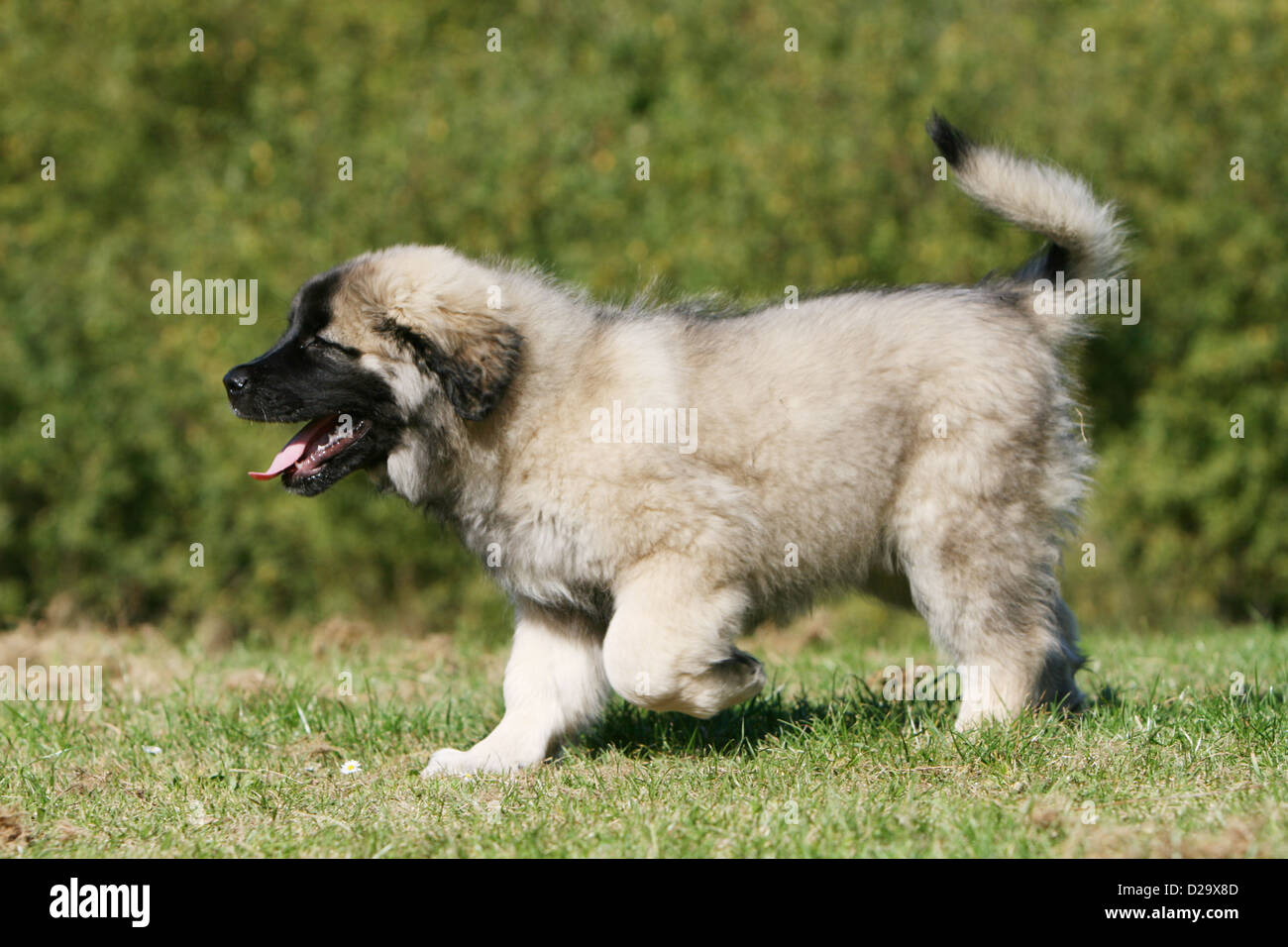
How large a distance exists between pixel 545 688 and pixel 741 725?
604mm

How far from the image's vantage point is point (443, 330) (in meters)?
4.07

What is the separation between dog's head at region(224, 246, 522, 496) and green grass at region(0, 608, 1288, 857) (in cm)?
92

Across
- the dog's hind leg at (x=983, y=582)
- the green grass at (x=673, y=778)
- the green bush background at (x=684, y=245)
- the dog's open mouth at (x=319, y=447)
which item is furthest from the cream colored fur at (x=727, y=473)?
the green bush background at (x=684, y=245)

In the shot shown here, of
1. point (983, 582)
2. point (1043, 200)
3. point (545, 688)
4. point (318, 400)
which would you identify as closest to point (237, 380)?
point (318, 400)

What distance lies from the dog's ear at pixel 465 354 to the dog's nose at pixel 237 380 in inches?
16.5

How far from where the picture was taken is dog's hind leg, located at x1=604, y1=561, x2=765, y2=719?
3.87 m

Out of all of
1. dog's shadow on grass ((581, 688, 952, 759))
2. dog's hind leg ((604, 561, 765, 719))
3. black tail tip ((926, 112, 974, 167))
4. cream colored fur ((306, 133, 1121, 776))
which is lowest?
dog's shadow on grass ((581, 688, 952, 759))

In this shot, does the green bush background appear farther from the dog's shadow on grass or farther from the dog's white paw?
the dog's white paw

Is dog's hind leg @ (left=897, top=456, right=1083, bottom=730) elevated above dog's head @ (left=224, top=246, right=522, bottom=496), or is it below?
below

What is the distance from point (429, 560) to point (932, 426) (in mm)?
4696

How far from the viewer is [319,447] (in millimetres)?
4199

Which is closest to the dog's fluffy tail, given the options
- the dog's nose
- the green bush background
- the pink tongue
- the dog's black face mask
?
the dog's black face mask
